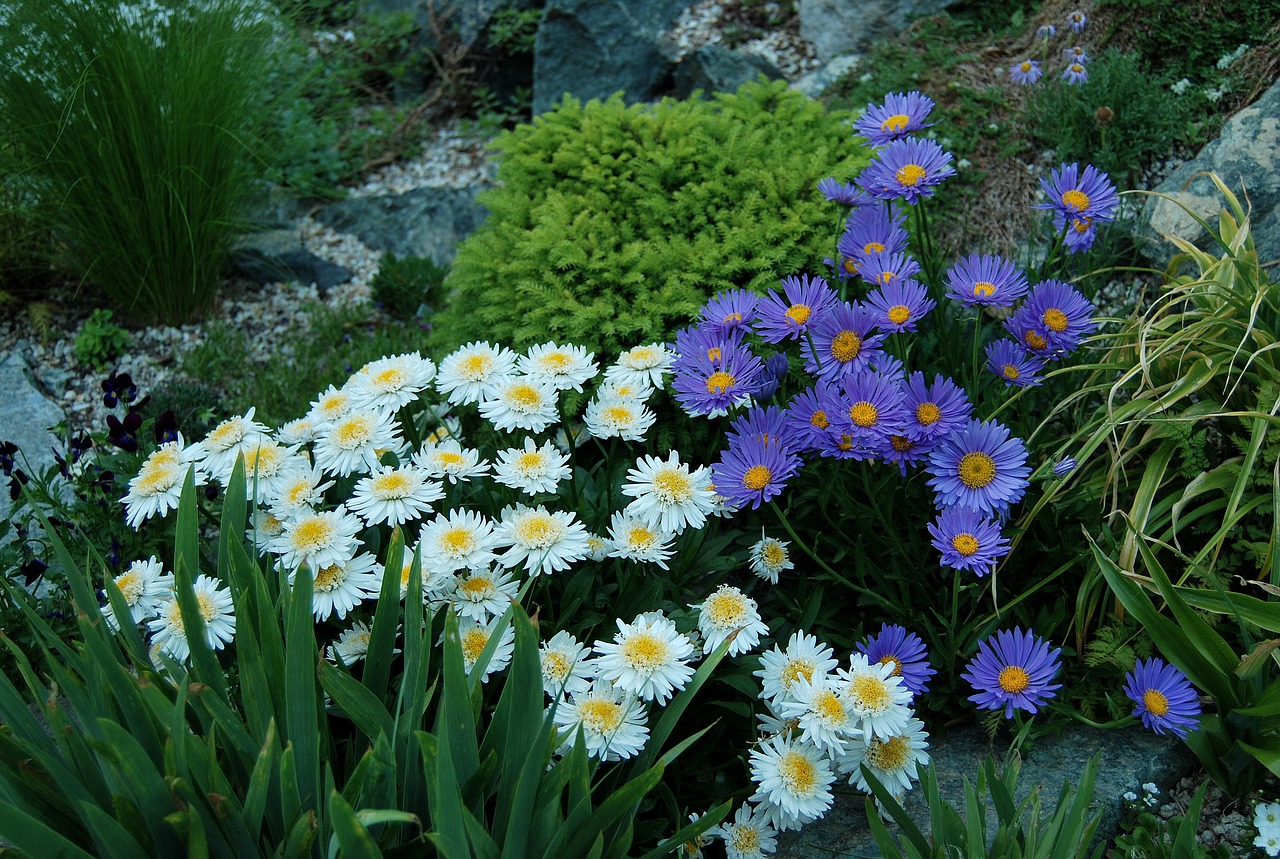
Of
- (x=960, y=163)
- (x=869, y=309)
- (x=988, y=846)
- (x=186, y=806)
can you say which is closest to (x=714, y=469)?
(x=869, y=309)

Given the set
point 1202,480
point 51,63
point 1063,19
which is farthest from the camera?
point 1063,19

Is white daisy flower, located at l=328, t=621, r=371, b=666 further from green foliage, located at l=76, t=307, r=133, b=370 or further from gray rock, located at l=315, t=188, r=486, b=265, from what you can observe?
gray rock, located at l=315, t=188, r=486, b=265

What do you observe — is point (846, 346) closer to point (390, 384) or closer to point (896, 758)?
point (896, 758)

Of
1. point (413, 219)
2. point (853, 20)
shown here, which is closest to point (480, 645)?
point (413, 219)

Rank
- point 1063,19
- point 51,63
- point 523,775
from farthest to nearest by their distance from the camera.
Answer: point 1063,19 < point 51,63 < point 523,775

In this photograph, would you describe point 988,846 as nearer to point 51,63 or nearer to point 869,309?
point 869,309
